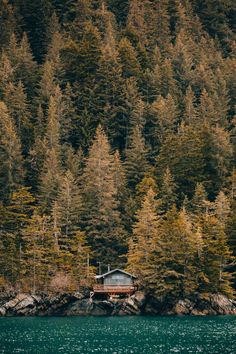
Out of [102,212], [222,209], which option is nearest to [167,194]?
[222,209]

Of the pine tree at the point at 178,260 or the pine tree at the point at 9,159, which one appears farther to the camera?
the pine tree at the point at 9,159

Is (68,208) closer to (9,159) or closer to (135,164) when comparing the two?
(9,159)

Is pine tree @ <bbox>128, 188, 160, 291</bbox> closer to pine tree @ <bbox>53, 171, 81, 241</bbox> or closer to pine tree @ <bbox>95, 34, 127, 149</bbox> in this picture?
pine tree @ <bbox>53, 171, 81, 241</bbox>

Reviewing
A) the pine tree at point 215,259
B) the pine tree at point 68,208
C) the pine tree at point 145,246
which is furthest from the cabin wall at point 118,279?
the pine tree at point 215,259

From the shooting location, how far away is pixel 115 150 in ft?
389

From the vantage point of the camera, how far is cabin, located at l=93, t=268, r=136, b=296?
85438 mm

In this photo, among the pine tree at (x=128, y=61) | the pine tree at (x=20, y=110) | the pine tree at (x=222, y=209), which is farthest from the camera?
the pine tree at (x=128, y=61)

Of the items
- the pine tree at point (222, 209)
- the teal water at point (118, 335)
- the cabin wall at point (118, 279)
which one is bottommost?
the teal water at point (118, 335)

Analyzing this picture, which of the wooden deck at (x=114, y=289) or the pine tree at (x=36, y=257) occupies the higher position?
the pine tree at (x=36, y=257)

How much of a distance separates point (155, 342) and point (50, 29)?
372 feet

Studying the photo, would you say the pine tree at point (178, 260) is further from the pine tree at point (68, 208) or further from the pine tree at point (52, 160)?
the pine tree at point (52, 160)

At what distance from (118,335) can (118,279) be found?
1037 inches

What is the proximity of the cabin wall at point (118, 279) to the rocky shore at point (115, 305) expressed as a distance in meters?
3.21

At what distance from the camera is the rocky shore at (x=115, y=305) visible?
8050cm
